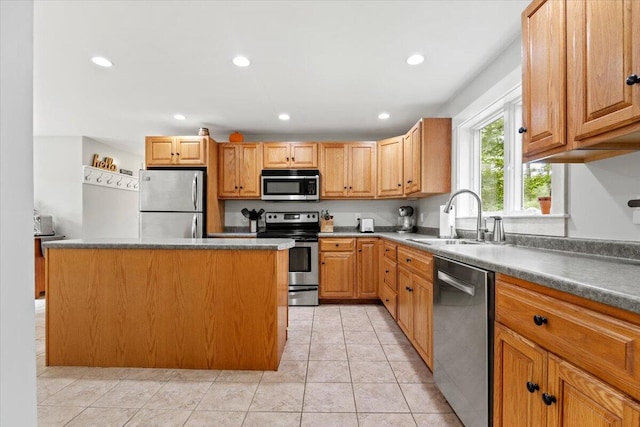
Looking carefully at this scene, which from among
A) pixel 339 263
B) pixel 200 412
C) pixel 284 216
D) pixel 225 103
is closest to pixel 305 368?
pixel 200 412

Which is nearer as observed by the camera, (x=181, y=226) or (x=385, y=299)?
(x=385, y=299)

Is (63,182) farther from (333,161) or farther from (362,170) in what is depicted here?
(362,170)

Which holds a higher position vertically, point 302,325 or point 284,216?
point 284,216

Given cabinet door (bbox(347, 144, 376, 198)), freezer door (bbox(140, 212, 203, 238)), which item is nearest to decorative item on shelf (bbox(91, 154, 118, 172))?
freezer door (bbox(140, 212, 203, 238))

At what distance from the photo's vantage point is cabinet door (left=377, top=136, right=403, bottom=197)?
158 inches

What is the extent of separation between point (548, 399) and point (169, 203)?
408cm

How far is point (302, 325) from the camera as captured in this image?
316 cm

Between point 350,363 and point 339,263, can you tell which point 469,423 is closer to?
point 350,363

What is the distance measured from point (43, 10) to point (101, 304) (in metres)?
2.00

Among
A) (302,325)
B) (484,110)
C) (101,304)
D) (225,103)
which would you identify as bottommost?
(302,325)

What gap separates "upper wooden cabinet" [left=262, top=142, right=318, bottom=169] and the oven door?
1.16m

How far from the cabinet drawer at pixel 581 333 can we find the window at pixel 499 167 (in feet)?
3.35

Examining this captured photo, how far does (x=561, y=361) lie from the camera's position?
0.92 metres

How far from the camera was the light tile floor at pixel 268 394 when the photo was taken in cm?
166
